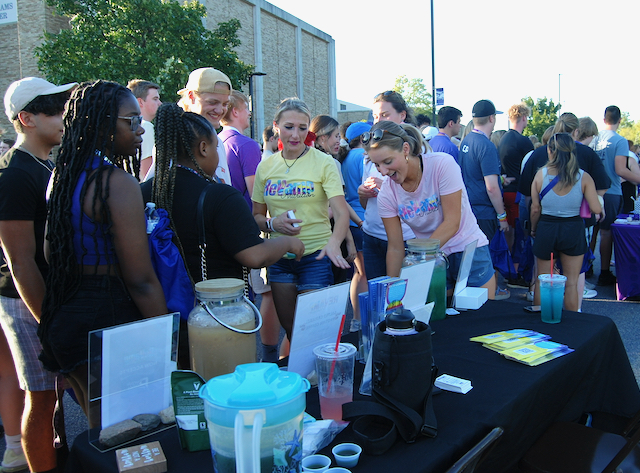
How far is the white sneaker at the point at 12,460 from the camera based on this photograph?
7.69 ft

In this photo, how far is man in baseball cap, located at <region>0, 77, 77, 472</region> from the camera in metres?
1.79

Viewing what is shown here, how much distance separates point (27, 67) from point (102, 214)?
Result: 2081 centimetres

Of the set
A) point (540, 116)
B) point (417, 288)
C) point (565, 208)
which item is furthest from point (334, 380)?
point (540, 116)

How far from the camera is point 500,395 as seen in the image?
56.9 inches

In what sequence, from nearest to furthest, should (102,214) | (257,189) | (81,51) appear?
(102,214) → (257,189) → (81,51)

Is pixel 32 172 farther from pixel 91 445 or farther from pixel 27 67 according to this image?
pixel 27 67

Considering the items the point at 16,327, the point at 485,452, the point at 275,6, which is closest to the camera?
the point at 485,452

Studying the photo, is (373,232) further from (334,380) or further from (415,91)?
(415,91)

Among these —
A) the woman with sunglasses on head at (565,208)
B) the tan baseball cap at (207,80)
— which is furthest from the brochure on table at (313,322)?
the woman with sunglasses on head at (565,208)

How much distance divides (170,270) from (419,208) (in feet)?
4.90

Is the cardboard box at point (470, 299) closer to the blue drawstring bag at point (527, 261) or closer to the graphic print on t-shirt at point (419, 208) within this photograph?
the graphic print on t-shirt at point (419, 208)

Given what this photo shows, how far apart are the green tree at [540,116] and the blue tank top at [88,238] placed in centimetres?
3812

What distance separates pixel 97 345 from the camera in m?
1.13

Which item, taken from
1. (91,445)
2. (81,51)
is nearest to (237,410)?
(91,445)
